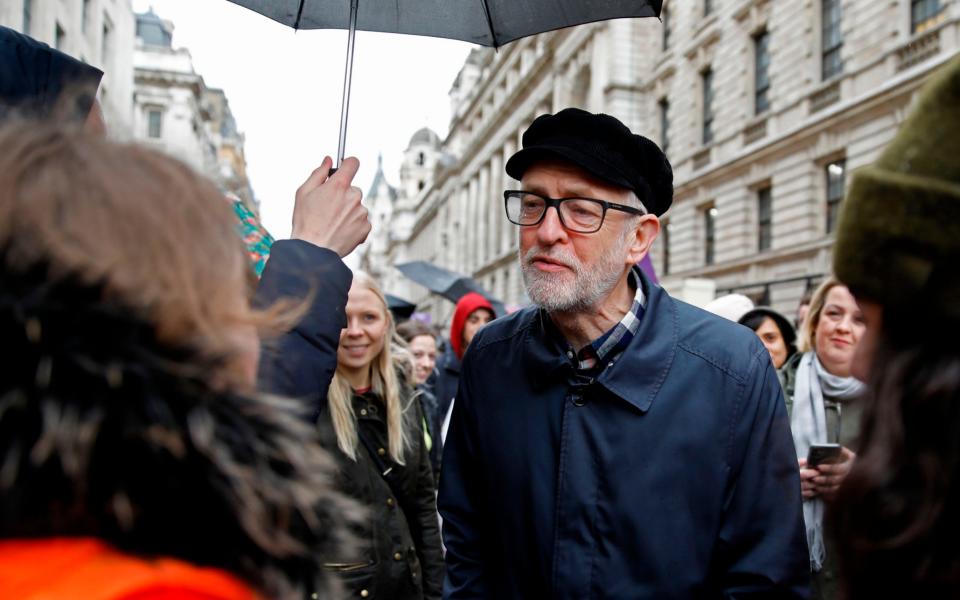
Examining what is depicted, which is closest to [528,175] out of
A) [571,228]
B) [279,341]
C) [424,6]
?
[571,228]

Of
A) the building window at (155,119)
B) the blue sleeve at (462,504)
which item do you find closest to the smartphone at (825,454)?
the blue sleeve at (462,504)

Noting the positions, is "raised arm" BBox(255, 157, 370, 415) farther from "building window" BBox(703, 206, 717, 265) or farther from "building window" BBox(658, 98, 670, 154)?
"building window" BBox(658, 98, 670, 154)

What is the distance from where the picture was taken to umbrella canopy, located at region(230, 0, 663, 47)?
298 centimetres

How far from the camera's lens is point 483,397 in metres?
2.64

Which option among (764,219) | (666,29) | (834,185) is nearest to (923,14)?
(834,185)

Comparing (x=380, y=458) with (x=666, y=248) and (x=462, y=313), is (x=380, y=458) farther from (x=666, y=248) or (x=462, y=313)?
(x=666, y=248)

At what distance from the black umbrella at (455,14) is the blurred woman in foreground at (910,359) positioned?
206 centimetres

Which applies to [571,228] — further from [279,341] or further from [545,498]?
[279,341]

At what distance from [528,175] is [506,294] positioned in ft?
168

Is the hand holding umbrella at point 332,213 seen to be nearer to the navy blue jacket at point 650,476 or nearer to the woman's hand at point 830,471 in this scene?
the navy blue jacket at point 650,476

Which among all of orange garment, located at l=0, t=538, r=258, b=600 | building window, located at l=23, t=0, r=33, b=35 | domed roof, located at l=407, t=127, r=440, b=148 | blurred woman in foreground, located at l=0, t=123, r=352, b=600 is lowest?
orange garment, located at l=0, t=538, r=258, b=600

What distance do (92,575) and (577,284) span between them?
5.87 ft

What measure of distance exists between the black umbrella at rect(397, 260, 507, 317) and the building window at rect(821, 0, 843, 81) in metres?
13.0

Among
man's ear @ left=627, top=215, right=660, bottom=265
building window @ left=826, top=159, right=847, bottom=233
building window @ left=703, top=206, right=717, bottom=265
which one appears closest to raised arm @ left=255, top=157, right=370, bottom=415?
man's ear @ left=627, top=215, right=660, bottom=265
